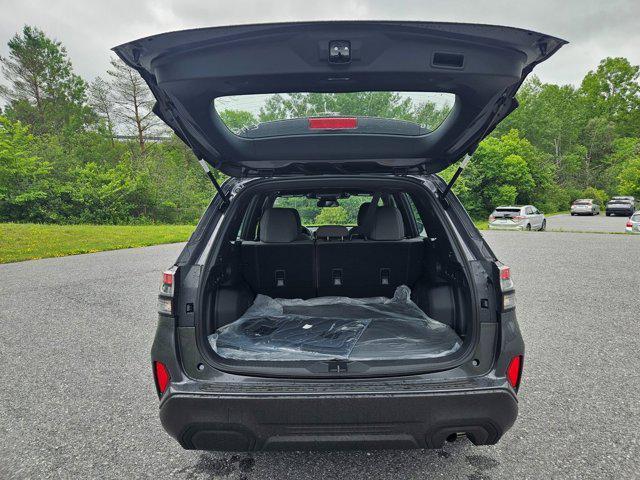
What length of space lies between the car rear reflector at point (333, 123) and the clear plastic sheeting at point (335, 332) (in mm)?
1139

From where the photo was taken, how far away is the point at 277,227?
297 centimetres

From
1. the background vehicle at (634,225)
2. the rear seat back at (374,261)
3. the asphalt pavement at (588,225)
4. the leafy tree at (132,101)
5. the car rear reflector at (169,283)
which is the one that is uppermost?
the leafy tree at (132,101)

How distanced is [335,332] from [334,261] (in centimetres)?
76

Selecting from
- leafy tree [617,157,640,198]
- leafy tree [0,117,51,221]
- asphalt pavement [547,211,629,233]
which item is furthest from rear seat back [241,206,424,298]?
leafy tree [617,157,640,198]

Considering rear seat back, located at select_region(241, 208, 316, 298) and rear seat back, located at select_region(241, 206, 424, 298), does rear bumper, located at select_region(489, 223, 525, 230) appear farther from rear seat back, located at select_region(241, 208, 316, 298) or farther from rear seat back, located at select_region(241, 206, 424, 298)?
rear seat back, located at select_region(241, 208, 316, 298)

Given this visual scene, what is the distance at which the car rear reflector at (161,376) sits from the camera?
5.85 ft

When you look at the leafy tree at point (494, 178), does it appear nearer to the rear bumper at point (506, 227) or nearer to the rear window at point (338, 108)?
the rear bumper at point (506, 227)

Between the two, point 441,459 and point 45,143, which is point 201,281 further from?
point 45,143

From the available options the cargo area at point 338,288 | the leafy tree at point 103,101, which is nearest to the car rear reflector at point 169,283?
the cargo area at point 338,288

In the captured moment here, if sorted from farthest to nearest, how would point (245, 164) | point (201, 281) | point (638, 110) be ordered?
1. point (638, 110)
2. point (245, 164)
3. point (201, 281)

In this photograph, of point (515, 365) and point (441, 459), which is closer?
point (515, 365)

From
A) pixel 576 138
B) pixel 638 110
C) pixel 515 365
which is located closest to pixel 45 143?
pixel 515 365

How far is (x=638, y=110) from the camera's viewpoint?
57.2m

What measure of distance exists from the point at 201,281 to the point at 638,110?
244 ft
